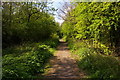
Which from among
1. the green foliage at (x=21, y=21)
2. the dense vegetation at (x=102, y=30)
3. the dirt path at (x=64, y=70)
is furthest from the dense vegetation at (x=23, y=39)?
the dense vegetation at (x=102, y=30)

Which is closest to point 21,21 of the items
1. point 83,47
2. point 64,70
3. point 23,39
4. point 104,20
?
point 23,39

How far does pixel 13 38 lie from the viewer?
11.7 metres

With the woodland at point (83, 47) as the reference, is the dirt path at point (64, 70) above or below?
below

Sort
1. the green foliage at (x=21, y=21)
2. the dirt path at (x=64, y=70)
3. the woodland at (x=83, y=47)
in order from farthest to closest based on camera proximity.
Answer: the green foliage at (x=21, y=21), the dirt path at (x=64, y=70), the woodland at (x=83, y=47)

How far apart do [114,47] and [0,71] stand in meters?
7.74

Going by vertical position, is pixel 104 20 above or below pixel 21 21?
below

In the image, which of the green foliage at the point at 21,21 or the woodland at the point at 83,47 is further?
the green foliage at the point at 21,21

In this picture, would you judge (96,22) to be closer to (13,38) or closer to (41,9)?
(13,38)

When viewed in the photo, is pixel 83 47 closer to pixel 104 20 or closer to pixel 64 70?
pixel 104 20

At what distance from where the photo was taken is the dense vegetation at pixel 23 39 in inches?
255

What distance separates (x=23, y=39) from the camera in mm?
12773

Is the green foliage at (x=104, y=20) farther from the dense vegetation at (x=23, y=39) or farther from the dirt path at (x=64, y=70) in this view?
the dense vegetation at (x=23, y=39)

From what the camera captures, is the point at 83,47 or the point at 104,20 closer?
the point at 104,20

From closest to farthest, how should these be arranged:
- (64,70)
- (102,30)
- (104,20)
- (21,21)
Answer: (64,70) → (104,20) → (102,30) → (21,21)
